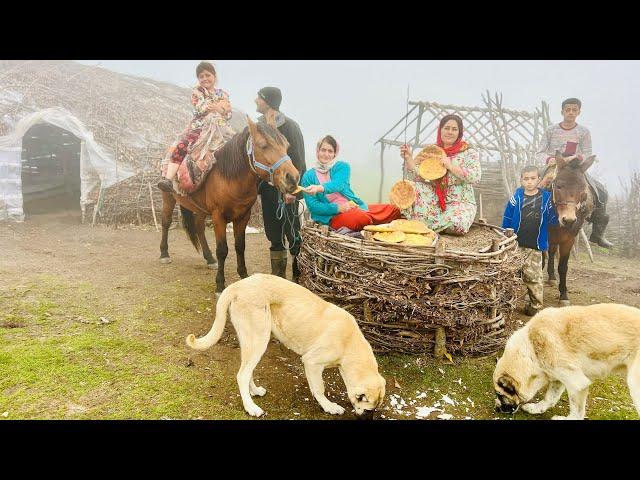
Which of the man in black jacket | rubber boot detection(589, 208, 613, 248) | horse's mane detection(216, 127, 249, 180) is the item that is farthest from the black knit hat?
rubber boot detection(589, 208, 613, 248)

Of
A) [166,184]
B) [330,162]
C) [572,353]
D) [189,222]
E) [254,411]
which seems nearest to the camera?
[572,353]

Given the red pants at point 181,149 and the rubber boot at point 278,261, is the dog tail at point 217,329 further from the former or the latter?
the red pants at point 181,149

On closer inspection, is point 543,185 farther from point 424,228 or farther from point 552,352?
point 552,352

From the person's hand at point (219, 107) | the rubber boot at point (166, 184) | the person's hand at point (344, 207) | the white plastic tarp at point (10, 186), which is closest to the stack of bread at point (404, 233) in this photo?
the person's hand at point (344, 207)

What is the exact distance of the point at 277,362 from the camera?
3.72 m

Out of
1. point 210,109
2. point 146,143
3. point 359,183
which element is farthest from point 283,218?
point 146,143

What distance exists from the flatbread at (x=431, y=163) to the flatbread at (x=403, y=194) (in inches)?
8.1

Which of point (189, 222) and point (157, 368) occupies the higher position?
point (189, 222)

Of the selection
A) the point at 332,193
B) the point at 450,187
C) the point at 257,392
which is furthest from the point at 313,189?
the point at 257,392

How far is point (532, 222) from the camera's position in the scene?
4.73 meters

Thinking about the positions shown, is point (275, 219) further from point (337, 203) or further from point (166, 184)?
point (166, 184)

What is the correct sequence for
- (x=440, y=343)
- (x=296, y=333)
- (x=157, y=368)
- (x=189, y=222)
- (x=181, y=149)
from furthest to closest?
(x=189, y=222), (x=181, y=149), (x=440, y=343), (x=157, y=368), (x=296, y=333)

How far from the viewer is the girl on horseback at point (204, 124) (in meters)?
5.31

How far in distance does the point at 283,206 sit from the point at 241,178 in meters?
0.69
